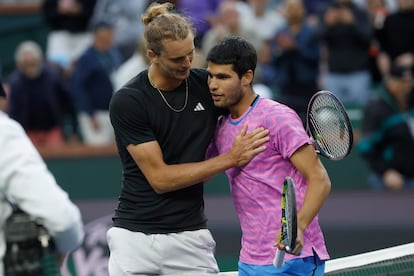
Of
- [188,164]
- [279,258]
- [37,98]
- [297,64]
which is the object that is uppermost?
[188,164]

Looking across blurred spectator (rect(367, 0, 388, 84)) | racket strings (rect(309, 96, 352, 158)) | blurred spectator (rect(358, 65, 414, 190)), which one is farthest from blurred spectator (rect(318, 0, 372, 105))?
racket strings (rect(309, 96, 352, 158))

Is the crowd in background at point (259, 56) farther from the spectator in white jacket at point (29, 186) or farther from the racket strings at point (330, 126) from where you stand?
the spectator in white jacket at point (29, 186)

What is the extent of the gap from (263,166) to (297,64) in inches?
274

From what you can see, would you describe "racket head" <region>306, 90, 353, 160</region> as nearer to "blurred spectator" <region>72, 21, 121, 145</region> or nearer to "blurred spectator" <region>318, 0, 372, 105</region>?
"blurred spectator" <region>318, 0, 372, 105</region>

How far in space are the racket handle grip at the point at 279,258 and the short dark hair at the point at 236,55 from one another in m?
0.87

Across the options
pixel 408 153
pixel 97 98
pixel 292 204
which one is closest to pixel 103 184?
pixel 97 98

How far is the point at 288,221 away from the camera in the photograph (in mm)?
4828

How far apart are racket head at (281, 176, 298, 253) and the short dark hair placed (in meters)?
0.64

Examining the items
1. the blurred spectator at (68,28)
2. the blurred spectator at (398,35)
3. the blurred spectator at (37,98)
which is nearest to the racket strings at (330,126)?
the blurred spectator at (398,35)

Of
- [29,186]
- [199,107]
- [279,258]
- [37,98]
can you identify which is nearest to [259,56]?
[37,98]

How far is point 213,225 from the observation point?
30.7 ft

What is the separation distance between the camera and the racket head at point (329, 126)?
5.18 metres

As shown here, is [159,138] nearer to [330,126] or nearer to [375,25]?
[330,126]

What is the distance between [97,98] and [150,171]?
7.22 m
